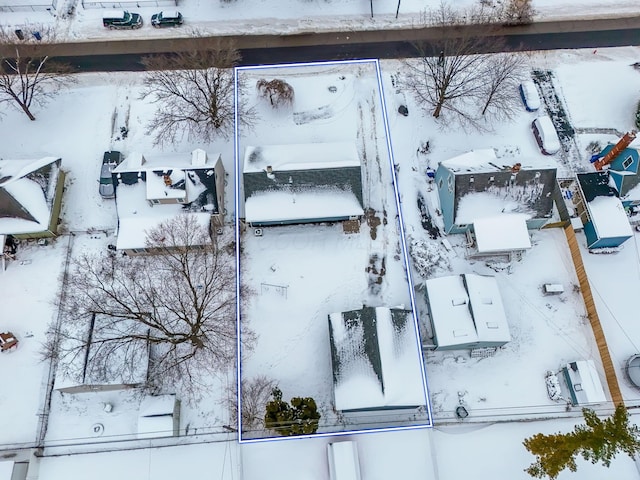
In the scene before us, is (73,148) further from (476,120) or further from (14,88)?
(476,120)

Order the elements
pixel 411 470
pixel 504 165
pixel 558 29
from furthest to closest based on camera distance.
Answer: pixel 558 29 → pixel 504 165 → pixel 411 470

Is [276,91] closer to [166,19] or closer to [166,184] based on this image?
[166,184]

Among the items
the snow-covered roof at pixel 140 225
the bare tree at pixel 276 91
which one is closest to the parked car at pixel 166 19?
the bare tree at pixel 276 91

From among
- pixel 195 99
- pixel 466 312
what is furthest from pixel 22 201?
A: pixel 466 312

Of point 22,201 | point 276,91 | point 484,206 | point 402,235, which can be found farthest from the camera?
point 276,91

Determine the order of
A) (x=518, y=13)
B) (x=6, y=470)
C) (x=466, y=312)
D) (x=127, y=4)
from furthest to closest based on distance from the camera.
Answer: (x=127, y=4) → (x=518, y=13) → (x=466, y=312) → (x=6, y=470)

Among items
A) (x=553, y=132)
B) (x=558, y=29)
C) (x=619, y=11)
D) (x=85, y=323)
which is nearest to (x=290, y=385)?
(x=85, y=323)

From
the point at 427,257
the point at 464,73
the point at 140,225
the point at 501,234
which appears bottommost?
the point at 427,257
